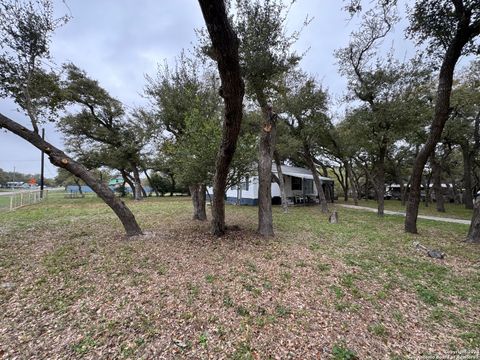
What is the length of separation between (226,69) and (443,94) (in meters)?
7.04

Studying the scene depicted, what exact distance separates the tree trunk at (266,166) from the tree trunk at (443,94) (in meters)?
4.91

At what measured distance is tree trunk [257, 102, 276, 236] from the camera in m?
5.85

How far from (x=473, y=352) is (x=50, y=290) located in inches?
210

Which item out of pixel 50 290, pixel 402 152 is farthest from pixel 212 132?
pixel 402 152

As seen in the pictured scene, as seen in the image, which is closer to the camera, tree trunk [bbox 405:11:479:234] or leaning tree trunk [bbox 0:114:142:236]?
leaning tree trunk [bbox 0:114:142:236]

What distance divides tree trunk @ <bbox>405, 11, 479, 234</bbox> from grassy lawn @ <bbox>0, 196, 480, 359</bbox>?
77.8 inches

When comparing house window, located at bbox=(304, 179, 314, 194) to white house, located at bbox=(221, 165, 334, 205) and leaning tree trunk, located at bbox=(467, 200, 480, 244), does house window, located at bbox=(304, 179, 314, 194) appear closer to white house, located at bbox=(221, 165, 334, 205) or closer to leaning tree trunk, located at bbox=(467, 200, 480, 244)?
white house, located at bbox=(221, 165, 334, 205)

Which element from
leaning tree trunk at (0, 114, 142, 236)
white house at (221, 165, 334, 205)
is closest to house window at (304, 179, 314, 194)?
white house at (221, 165, 334, 205)

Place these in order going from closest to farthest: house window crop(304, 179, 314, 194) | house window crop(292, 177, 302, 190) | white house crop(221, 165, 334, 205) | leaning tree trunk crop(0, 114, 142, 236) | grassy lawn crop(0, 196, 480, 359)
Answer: grassy lawn crop(0, 196, 480, 359) < leaning tree trunk crop(0, 114, 142, 236) < white house crop(221, 165, 334, 205) < house window crop(292, 177, 302, 190) < house window crop(304, 179, 314, 194)

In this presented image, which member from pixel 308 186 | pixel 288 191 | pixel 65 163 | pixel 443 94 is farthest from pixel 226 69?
pixel 308 186

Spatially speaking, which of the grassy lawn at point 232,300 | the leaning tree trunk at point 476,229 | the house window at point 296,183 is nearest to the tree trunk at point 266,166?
the grassy lawn at point 232,300

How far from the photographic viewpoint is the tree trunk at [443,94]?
570 centimetres

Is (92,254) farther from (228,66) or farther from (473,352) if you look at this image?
(473,352)

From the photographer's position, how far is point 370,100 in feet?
33.9
